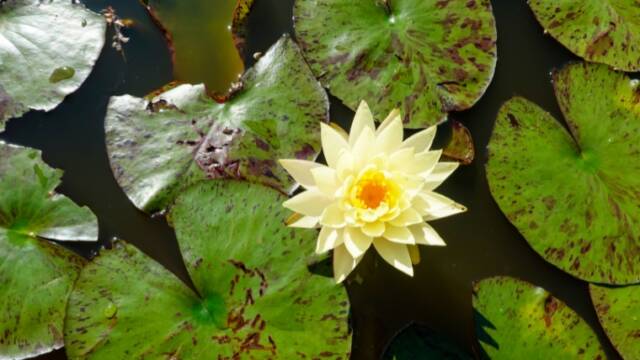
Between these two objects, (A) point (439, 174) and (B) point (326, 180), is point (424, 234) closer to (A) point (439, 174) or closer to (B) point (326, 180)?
(A) point (439, 174)

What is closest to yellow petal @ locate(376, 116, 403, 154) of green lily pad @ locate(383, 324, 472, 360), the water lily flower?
the water lily flower

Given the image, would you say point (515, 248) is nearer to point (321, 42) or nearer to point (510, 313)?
point (510, 313)

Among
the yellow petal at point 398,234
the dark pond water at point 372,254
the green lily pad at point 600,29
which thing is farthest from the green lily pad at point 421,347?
the green lily pad at point 600,29

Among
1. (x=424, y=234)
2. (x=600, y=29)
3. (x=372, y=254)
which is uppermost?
(x=600, y=29)

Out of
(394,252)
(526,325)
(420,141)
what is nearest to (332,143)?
(420,141)

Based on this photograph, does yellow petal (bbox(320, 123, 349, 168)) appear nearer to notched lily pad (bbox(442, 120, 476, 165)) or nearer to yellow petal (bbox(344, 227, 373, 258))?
yellow petal (bbox(344, 227, 373, 258))

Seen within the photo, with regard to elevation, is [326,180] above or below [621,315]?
above
